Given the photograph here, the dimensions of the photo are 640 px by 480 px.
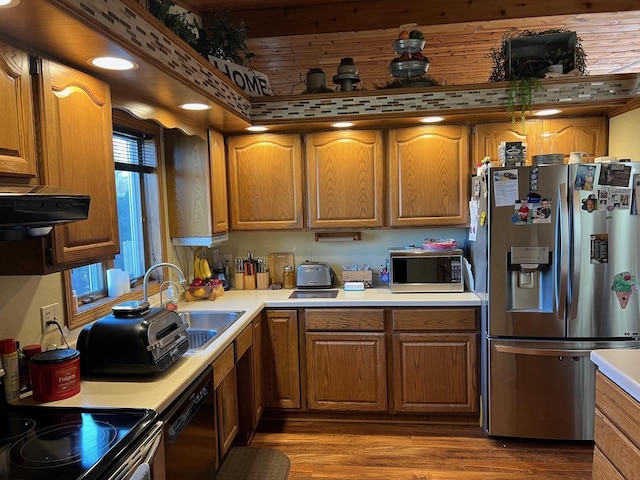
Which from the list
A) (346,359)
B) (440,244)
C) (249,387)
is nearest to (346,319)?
(346,359)

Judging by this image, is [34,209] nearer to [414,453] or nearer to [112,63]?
[112,63]

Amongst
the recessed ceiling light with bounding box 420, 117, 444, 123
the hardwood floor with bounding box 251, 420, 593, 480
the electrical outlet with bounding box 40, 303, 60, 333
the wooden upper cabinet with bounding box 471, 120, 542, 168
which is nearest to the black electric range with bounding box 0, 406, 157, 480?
the electrical outlet with bounding box 40, 303, 60, 333

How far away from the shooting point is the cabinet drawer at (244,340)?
2.55 meters

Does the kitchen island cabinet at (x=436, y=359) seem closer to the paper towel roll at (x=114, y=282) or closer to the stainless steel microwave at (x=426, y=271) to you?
the stainless steel microwave at (x=426, y=271)

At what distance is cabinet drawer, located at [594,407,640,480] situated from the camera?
1486 mm

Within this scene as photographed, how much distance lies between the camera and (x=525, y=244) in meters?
2.74

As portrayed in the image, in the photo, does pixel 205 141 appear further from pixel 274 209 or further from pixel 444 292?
pixel 444 292

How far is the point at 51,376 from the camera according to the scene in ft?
5.32

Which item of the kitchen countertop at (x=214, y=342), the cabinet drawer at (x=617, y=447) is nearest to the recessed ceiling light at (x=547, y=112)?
the kitchen countertop at (x=214, y=342)

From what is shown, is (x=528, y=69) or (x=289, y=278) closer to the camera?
(x=528, y=69)

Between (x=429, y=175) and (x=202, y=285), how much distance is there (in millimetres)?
1724

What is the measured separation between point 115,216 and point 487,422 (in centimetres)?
246

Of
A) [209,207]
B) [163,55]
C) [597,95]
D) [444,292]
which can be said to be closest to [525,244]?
[444,292]

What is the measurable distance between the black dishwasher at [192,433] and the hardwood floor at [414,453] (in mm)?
752
